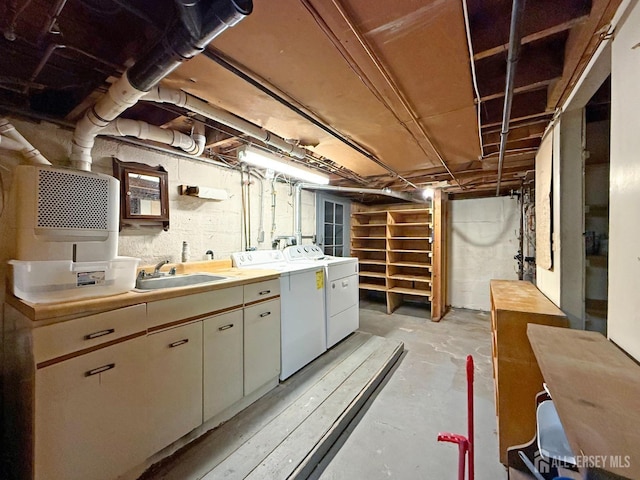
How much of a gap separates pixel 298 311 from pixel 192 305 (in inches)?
41.6

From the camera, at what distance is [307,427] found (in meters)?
1.76

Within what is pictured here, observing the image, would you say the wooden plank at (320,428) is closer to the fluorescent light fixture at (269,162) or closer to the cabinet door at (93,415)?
the cabinet door at (93,415)

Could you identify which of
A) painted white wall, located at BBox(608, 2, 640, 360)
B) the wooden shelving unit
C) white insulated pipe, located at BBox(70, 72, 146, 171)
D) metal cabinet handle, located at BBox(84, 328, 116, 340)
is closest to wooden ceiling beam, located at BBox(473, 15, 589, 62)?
painted white wall, located at BBox(608, 2, 640, 360)

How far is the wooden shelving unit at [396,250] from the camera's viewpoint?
477cm

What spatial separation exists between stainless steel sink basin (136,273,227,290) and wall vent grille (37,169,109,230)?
571 mm

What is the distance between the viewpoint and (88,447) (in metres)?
1.25

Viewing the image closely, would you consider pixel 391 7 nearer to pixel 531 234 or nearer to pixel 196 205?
pixel 196 205

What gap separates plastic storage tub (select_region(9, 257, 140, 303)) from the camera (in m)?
1.25

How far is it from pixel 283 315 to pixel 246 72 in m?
1.81

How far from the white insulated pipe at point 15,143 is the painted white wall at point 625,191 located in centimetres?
268

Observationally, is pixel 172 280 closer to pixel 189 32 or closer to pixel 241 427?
pixel 241 427

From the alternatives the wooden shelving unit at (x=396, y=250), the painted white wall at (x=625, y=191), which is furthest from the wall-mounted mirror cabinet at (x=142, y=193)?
the wooden shelving unit at (x=396, y=250)

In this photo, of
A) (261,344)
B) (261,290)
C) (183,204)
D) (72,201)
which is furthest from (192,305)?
(183,204)

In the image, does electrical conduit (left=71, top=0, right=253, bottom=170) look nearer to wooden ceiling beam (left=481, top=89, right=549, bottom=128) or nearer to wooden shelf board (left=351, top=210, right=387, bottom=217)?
wooden ceiling beam (left=481, top=89, right=549, bottom=128)
